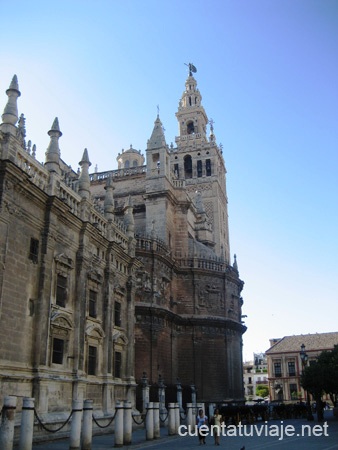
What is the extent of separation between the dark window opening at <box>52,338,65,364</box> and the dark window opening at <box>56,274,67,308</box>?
133cm

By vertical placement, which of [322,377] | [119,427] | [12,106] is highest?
[12,106]

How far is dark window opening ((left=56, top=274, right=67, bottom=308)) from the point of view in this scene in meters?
18.0

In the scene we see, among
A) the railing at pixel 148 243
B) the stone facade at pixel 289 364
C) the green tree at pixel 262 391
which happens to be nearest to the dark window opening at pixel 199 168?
the railing at pixel 148 243

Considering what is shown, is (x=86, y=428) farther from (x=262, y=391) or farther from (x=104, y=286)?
(x=262, y=391)

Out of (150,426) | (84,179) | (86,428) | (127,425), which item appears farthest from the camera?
(84,179)

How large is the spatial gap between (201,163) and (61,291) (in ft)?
145

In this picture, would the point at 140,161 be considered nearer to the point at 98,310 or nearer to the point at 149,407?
the point at 98,310

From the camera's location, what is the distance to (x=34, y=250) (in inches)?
656

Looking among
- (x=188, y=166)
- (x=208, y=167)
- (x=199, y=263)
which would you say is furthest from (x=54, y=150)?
(x=188, y=166)

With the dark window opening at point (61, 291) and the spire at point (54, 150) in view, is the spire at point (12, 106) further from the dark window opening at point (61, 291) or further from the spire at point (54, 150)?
the dark window opening at point (61, 291)

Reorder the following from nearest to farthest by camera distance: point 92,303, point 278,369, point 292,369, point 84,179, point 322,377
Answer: point 92,303, point 84,179, point 322,377, point 292,369, point 278,369

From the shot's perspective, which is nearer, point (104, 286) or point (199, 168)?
point (104, 286)

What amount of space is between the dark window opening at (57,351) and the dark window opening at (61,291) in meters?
1.33

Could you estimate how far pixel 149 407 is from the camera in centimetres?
1794
